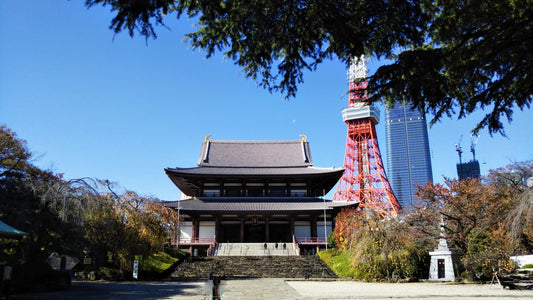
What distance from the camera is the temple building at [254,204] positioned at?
32.1 meters

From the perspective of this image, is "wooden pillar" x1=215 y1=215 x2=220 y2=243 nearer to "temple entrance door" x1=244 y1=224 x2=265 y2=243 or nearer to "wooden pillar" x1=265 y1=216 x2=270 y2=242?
"temple entrance door" x1=244 y1=224 x2=265 y2=243

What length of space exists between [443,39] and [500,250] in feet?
43.7

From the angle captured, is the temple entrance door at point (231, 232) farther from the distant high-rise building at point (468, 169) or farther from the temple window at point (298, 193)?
the distant high-rise building at point (468, 169)

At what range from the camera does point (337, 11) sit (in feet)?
18.0

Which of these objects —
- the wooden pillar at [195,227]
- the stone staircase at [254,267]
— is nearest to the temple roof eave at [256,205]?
the wooden pillar at [195,227]

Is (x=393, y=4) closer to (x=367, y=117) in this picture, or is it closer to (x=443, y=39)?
(x=443, y=39)

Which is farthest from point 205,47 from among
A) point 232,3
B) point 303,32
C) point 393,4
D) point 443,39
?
point 443,39

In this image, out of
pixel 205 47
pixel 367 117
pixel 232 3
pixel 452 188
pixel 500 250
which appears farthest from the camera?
pixel 367 117

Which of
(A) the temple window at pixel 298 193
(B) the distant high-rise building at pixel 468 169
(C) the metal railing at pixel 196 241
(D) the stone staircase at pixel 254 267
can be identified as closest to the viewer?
(D) the stone staircase at pixel 254 267

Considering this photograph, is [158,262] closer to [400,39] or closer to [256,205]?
[256,205]

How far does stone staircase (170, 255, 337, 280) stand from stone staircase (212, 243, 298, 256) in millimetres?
1619

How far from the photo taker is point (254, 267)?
25125mm

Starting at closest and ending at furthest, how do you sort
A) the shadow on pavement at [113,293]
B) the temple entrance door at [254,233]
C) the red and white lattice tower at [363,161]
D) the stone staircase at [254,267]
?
the shadow on pavement at [113,293]
the stone staircase at [254,267]
the temple entrance door at [254,233]
the red and white lattice tower at [363,161]

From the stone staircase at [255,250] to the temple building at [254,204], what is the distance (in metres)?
0.68
